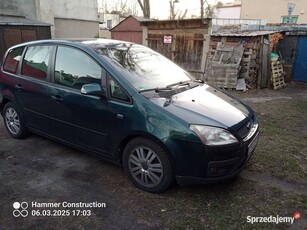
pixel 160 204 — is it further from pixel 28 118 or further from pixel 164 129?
pixel 28 118

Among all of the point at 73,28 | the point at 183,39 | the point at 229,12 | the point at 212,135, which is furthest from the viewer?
the point at 229,12

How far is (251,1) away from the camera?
26.5 m

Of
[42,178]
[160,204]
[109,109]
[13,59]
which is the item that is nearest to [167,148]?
[160,204]

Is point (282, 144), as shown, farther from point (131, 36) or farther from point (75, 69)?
point (131, 36)

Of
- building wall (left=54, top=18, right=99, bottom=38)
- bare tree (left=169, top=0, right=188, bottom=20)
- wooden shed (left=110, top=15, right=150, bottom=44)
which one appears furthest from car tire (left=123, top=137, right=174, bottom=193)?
bare tree (left=169, top=0, right=188, bottom=20)

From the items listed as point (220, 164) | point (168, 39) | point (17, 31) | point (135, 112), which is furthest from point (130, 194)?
point (17, 31)

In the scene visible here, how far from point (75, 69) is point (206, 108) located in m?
1.76

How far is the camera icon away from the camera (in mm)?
2775

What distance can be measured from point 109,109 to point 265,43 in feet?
28.5

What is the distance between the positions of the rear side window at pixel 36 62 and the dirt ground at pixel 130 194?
1178 mm

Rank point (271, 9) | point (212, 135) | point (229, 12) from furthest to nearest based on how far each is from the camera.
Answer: point (229, 12), point (271, 9), point (212, 135)

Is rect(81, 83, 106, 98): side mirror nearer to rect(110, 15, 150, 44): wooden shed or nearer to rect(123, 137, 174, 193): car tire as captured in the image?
rect(123, 137, 174, 193): car tire

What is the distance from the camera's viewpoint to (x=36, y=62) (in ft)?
13.2

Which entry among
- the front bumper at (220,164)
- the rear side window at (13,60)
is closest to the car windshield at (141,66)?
the front bumper at (220,164)
